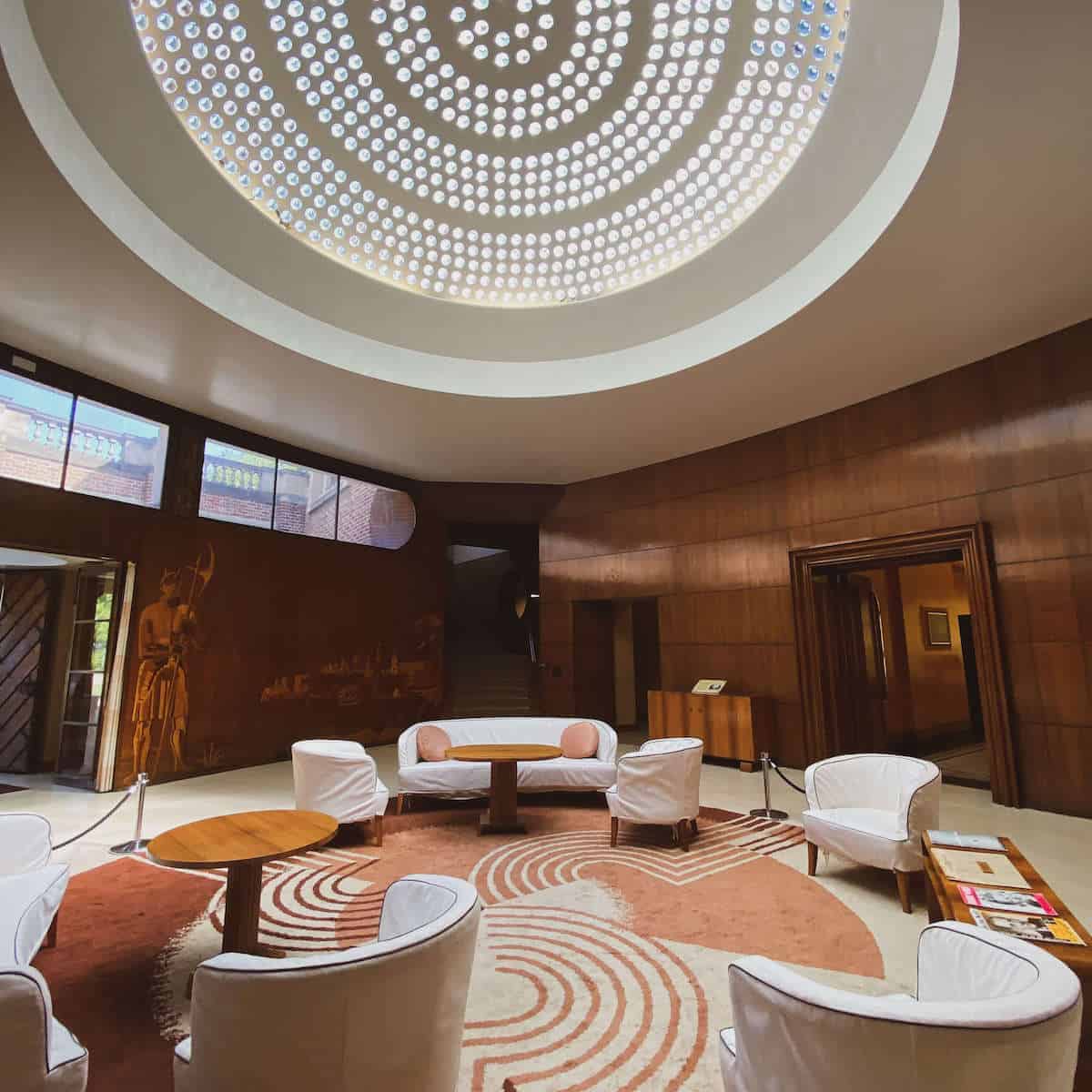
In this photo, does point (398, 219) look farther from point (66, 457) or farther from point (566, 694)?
point (566, 694)

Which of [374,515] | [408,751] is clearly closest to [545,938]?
[408,751]

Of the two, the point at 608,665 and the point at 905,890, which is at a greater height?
the point at 608,665

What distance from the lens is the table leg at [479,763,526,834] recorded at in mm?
5316

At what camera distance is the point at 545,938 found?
10.9ft

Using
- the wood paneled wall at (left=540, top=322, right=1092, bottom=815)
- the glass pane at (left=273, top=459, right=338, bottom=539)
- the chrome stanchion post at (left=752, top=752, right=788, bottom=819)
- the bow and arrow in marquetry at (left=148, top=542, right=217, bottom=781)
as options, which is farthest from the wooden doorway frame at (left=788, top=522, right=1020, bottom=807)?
the bow and arrow in marquetry at (left=148, top=542, right=217, bottom=781)

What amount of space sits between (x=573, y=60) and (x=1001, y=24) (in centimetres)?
314

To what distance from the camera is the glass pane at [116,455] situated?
274 inches

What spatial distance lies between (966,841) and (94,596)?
8.78 meters

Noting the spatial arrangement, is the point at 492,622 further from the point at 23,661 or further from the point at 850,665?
the point at 23,661

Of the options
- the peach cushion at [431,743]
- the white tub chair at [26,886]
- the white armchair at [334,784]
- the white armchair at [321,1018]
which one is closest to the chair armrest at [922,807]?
the white armchair at [321,1018]

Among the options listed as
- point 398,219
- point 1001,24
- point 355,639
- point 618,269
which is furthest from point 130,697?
point 1001,24

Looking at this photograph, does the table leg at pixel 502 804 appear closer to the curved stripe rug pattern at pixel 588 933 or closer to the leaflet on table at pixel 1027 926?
the curved stripe rug pattern at pixel 588 933

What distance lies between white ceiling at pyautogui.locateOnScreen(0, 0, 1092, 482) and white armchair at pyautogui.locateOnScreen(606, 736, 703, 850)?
404 centimetres

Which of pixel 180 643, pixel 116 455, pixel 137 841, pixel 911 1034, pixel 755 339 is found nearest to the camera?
pixel 911 1034
